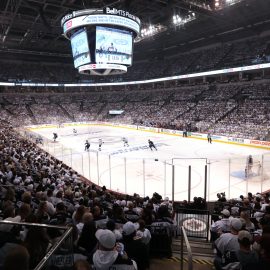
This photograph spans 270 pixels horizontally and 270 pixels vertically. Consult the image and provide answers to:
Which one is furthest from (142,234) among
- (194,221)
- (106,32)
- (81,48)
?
(81,48)

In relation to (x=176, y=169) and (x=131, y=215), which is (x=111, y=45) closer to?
(x=176, y=169)

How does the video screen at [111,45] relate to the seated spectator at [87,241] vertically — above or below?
above

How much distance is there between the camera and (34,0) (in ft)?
90.1

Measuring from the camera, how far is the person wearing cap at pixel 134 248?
455 cm

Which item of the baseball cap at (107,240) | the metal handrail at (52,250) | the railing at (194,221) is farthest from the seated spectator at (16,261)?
the railing at (194,221)

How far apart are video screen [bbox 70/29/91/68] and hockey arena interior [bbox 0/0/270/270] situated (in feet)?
0.32

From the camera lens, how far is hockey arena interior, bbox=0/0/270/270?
12.8 feet

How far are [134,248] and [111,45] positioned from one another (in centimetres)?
2180

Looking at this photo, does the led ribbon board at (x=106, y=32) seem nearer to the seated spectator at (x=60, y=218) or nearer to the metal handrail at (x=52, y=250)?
the seated spectator at (x=60, y=218)

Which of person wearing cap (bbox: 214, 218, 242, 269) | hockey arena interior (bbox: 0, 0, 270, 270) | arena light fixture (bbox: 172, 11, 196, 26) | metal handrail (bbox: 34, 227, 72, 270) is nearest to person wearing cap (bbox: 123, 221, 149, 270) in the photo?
hockey arena interior (bbox: 0, 0, 270, 270)

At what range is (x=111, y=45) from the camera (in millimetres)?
24031

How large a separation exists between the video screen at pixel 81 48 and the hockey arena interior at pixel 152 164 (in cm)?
10

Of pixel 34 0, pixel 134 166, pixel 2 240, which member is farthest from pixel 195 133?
pixel 2 240

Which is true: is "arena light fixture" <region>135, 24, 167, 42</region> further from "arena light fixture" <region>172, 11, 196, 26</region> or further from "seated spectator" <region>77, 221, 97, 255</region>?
"seated spectator" <region>77, 221, 97, 255</region>
